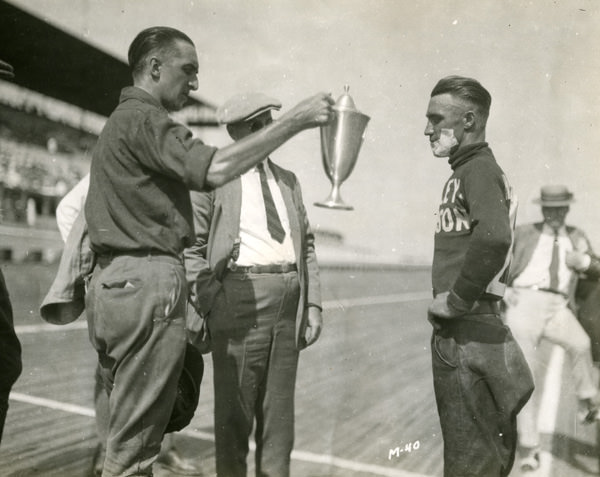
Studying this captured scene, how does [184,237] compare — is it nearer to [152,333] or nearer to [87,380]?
[152,333]

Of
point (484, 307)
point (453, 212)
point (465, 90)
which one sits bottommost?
point (484, 307)

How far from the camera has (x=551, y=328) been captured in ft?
15.0

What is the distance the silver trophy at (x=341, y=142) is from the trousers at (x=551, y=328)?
251cm

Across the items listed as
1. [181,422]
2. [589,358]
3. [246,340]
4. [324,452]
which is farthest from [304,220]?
[589,358]

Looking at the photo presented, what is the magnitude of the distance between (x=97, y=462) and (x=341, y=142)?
226cm

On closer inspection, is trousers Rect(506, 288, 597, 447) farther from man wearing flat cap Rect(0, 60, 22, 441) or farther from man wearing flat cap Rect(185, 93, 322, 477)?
man wearing flat cap Rect(0, 60, 22, 441)

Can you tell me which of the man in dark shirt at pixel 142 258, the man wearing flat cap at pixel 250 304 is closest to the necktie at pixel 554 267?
the man wearing flat cap at pixel 250 304

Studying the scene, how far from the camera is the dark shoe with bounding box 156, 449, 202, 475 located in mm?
3666

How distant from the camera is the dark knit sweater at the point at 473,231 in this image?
8.62 ft

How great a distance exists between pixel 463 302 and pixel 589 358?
7.17ft

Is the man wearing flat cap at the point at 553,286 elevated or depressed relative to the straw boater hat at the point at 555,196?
depressed

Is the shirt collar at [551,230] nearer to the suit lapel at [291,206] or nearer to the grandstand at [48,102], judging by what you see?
the suit lapel at [291,206]

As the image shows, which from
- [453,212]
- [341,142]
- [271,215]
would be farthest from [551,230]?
[341,142]

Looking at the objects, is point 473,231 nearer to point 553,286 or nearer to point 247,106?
point 247,106
